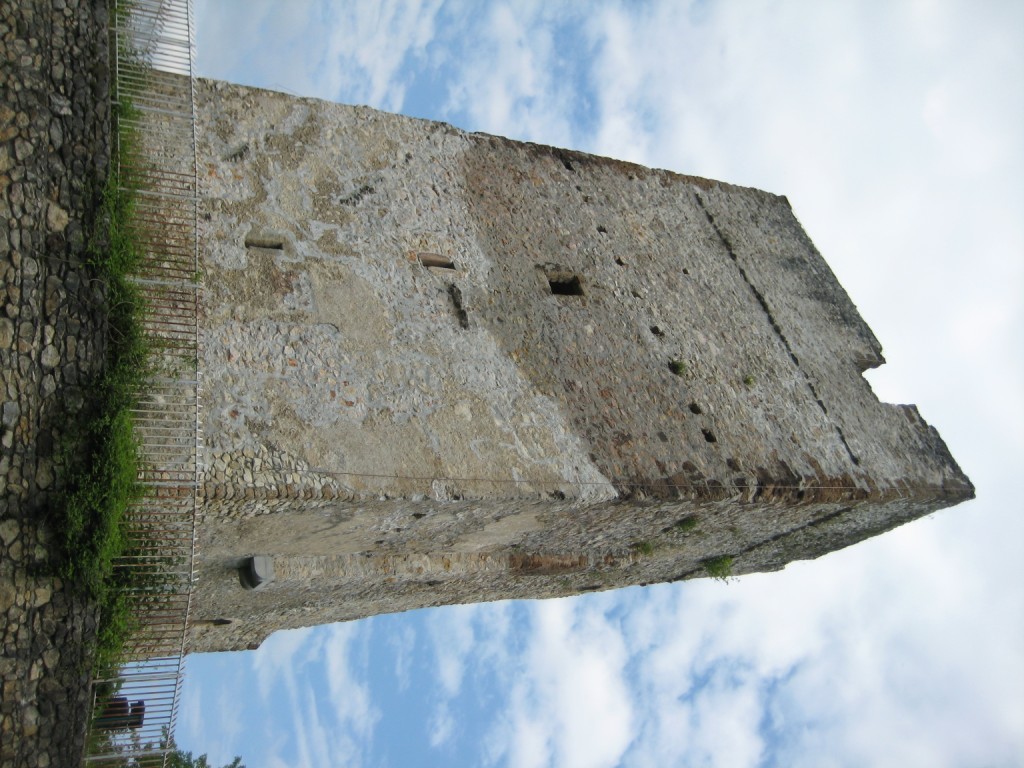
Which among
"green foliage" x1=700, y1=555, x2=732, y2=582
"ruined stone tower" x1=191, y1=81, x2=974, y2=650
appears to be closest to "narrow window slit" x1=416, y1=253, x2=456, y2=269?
"ruined stone tower" x1=191, y1=81, x2=974, y2=650

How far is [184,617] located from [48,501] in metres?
1.21

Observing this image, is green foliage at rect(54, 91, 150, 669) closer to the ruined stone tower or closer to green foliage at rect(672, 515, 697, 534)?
the ruined stone tower

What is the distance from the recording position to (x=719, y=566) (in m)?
9.55

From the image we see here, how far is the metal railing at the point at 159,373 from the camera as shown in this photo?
5.34 meters

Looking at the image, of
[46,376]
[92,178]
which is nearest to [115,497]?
[46,376]

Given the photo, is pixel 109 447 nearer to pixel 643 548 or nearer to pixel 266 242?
pixel 266 242

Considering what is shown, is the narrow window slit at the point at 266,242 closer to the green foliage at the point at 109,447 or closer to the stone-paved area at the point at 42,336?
the green foliage at the point at 109,447

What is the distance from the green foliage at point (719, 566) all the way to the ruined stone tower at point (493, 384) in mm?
41

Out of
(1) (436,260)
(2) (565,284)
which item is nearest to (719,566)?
(2) (565,284)

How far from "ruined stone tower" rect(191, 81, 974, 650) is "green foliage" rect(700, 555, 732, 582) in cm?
4

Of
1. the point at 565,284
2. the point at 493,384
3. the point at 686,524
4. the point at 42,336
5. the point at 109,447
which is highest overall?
the point at 565,284

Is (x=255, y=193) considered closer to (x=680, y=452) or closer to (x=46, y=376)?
(x=46, y=376)

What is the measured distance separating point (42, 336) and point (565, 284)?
4.36 metres

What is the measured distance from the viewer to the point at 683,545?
8555mm
